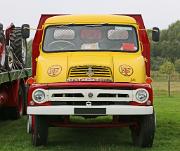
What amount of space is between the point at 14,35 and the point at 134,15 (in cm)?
426

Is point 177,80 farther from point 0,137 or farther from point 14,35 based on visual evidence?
point 0,137

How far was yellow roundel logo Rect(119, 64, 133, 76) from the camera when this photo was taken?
957cm

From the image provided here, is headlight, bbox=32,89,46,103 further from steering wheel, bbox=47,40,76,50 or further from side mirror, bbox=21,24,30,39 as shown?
side mirror, bbox=21,24,30,39

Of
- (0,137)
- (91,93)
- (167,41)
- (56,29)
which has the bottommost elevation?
(167,41)

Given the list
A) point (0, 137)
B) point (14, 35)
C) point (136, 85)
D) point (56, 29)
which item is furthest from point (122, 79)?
point (14, 35)

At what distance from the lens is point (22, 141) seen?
10.6 metres

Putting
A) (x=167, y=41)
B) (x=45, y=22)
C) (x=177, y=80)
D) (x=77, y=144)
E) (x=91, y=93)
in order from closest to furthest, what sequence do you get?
(x=91, y=93)
(x=77, y=144)
(x=45, y=22)
(x=177, y=80)
(x=167, y=41)

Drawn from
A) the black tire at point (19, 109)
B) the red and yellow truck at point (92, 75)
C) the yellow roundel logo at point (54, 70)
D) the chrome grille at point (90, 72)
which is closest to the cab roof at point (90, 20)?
the red and yellow truck at point (92, 75)

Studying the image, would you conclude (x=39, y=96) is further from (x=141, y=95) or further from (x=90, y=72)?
(x=141, y=95)

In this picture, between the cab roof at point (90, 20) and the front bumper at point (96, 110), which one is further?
the cab roof at point (90, 20)

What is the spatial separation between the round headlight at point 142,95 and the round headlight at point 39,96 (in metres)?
1.54

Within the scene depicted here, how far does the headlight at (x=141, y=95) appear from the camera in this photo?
915 centimetres

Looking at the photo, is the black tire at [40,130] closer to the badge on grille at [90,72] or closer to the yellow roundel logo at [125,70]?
the badge on grille at [90,72]

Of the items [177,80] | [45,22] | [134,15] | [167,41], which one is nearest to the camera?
[45,22]
